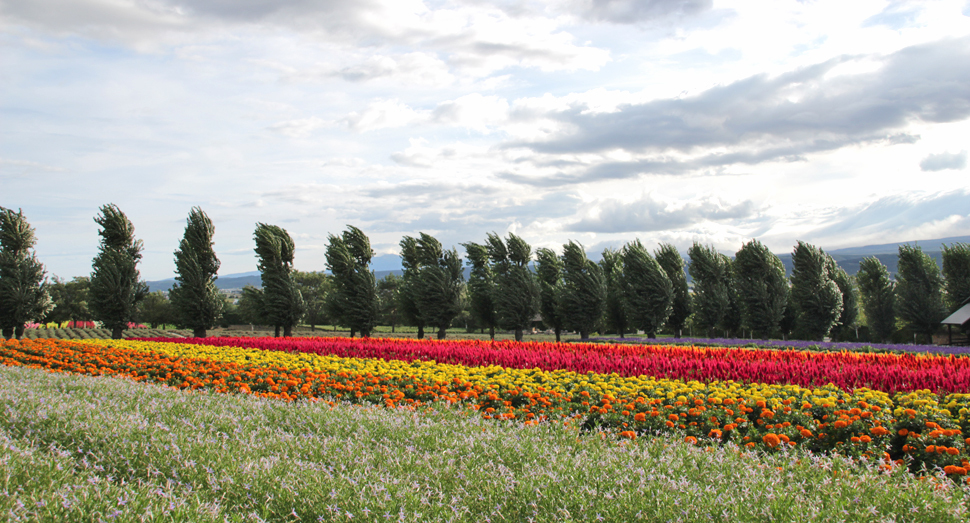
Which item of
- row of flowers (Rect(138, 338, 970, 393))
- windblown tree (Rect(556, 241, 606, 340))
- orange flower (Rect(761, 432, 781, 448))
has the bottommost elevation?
orange flower (Rect(761, 432, 781, 448))

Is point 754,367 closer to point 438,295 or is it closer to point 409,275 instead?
point 438,295

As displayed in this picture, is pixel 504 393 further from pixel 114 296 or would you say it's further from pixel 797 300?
pixel 797 300

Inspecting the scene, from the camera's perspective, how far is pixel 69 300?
239 feet

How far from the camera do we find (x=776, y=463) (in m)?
4.59

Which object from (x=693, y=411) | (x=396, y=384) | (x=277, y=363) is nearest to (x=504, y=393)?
(x=396, y=384)

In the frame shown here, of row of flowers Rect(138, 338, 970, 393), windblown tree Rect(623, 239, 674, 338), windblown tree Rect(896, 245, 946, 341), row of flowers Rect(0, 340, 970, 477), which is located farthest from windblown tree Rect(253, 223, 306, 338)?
windblown tree Rect(896, 245, 946, 341)

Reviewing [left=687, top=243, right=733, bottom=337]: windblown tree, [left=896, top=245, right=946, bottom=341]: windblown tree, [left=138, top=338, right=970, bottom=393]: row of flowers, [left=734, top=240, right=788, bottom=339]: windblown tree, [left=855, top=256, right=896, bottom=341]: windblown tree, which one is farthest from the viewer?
[left=855, top=256, right=896, bottom=341]: windblown tree

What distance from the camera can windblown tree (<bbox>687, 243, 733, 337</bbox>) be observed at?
35.9 meters

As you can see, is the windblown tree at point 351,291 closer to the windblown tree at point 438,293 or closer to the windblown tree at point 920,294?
the windblown tree at point 438,293

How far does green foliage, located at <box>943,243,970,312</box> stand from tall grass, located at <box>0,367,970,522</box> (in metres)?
43.2

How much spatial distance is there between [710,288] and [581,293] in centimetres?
1083

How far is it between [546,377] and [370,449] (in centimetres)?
486

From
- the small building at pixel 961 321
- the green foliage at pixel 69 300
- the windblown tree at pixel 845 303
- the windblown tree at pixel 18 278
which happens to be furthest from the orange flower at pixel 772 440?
the green foliage at pixel 69 300

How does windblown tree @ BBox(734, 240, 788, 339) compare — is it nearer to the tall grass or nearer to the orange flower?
the orange flower
